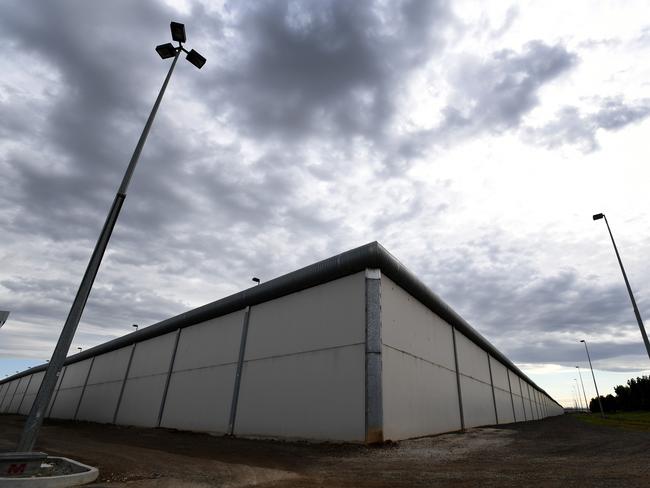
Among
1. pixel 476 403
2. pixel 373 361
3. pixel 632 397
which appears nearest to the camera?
pixel 373 361

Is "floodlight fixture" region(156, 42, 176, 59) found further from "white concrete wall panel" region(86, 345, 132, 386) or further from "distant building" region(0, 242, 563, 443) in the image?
"white concrete wall panel" region(86, 345, 132, 386)

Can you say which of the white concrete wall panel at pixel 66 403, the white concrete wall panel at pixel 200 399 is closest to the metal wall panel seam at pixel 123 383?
the white concrete wall panel at pixel 200 399

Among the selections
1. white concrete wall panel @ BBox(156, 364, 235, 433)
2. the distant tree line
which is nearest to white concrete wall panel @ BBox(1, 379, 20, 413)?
white concrete wall panel @ BBox(156, 364, 235, 433)

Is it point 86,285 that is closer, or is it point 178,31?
point 86,285

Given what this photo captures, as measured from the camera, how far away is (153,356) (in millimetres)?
25750

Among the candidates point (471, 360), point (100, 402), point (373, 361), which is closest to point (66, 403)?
point (100, 402)

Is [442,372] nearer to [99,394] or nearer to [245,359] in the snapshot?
[245,359]

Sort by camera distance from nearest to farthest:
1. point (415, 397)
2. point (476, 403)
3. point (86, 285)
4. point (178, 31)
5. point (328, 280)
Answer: point (86, 285), point (178, 31), point (415, 397), point (328, 280), point (476, 403)

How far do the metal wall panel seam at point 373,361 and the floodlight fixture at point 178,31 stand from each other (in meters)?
9.46

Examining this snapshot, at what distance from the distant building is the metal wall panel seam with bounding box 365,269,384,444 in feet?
0.11

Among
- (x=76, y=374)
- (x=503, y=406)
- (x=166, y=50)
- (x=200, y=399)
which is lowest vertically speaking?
(x=200, y=399)

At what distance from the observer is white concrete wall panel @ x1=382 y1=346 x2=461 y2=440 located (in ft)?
42.6

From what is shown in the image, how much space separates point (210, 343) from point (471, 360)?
1625 cm

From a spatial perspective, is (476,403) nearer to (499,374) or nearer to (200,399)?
(499,374)
